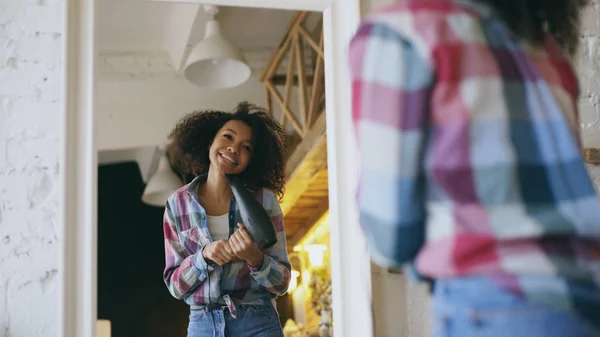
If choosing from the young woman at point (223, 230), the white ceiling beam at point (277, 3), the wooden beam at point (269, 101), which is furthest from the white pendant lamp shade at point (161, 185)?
the white ceiling beam at point (277, 3)

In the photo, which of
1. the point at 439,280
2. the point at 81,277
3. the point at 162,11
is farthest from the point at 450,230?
the point at 162,11

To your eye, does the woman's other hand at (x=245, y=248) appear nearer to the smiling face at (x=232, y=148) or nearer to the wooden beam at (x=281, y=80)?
the smiling face at (x=232, y=148)

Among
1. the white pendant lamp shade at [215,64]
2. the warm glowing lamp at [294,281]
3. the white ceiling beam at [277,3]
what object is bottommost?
the warm glowing lamp at [294,281]

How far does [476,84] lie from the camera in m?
0.71

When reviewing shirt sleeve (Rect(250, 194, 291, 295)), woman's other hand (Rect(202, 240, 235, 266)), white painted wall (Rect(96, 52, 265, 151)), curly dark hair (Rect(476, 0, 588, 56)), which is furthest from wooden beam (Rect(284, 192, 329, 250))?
curly dark hair (Rect(476, 0, 588, 56))

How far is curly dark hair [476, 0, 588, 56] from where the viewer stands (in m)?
0.76

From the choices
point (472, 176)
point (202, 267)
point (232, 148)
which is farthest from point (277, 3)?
point (472, 176)

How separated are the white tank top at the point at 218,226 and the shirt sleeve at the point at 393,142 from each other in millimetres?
717

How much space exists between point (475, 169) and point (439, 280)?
11 cm

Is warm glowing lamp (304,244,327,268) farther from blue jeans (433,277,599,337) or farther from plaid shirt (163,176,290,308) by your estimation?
blue jeans (433,277,599,337)

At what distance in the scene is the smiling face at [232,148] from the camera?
1461mm

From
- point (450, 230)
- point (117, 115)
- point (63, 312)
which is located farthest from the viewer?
point (117, 115)

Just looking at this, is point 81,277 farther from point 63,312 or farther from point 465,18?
point 465,18

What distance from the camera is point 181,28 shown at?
1.47 m
